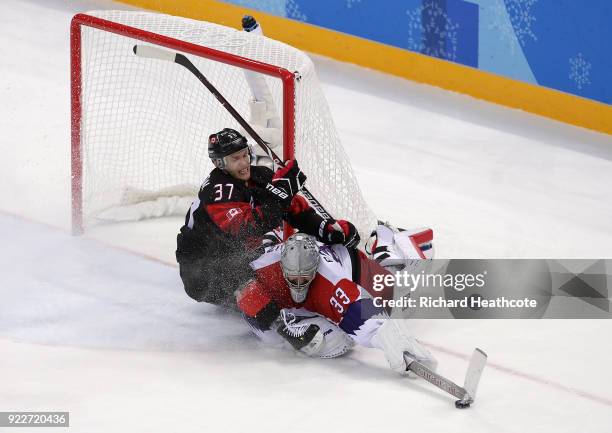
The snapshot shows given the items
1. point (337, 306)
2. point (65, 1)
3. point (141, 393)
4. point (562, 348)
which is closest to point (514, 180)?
point (562, 348)

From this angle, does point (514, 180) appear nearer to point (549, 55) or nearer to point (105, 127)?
point (549, 55)

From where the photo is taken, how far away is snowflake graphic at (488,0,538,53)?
689 centimetres

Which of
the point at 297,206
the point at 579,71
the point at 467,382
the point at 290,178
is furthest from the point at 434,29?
the point at 467,382

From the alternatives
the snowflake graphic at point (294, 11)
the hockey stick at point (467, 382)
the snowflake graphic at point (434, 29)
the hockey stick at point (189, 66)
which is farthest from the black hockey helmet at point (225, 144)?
the snowflake graphic at point (294, 11)

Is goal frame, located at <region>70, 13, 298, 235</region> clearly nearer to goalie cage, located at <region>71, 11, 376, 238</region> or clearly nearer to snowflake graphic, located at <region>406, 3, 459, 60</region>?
goalie cage, located at <region>71, 11, 376, 238</region>

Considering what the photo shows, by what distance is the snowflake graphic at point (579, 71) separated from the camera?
22.2 ft

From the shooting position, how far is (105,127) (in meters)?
5.62

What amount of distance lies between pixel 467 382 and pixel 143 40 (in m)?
1.97

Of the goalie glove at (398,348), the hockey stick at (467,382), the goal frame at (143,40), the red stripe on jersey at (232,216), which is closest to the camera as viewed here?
the hockey stick at (467,382)

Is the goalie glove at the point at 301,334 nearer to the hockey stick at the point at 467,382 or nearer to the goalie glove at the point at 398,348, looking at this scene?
the goalie glove at the point at 398,348

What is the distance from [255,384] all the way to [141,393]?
0.39m

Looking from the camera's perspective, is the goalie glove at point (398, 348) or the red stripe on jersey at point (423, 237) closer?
the goalie glove at point (398, 348)

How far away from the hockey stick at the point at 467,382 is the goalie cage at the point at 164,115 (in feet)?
3.43

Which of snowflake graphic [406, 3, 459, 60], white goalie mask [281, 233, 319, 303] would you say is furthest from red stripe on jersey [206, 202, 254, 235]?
snowflake graphic [406, 3, 459, 60]
